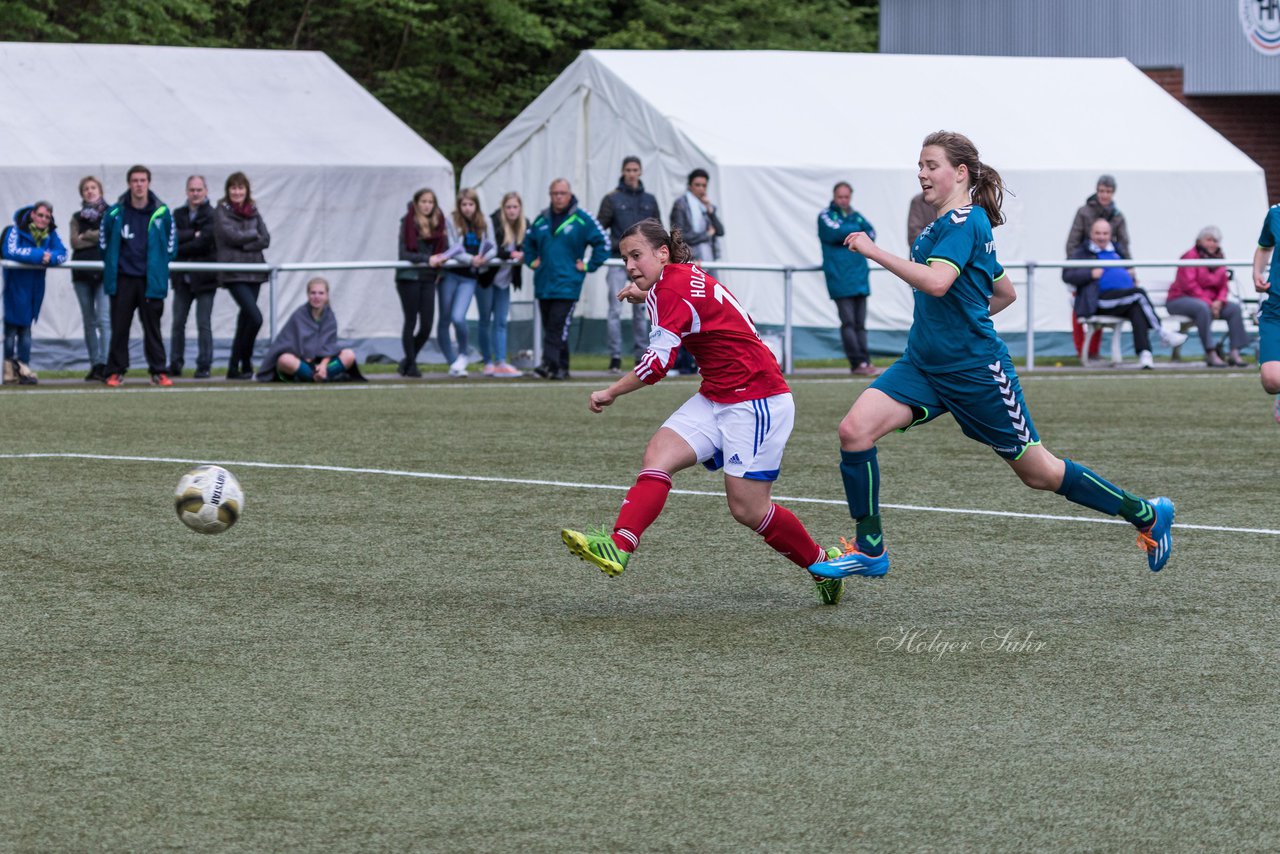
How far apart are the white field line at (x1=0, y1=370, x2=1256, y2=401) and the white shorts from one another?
10.3m

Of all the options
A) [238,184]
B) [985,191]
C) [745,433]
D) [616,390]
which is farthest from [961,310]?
[238,184]

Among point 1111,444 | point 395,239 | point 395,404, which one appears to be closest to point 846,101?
point 395,239

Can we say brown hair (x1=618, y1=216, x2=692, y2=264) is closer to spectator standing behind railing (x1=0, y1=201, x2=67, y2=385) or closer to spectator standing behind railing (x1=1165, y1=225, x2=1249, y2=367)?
spectator standing behind railing (x1=0, y1=201, x2=67, y2=385)

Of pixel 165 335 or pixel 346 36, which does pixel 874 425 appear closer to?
pixel 165 335

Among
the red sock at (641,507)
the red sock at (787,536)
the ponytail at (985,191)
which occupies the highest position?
the ponytail at (985,191)

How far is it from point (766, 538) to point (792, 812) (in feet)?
9.33

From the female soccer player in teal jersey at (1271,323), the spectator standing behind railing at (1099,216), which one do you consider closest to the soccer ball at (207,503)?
the female soccer player in teal jersey at (1271,323)

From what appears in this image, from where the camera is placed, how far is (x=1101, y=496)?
732 cm

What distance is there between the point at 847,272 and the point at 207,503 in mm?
13414

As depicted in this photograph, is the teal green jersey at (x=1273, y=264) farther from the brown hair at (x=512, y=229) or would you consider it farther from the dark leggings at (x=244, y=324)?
the dark leggings at (x=244, y=324)

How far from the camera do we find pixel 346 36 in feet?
123

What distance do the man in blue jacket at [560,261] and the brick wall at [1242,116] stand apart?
16.1 m

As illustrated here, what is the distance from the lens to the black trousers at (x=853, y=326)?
21.0 meters

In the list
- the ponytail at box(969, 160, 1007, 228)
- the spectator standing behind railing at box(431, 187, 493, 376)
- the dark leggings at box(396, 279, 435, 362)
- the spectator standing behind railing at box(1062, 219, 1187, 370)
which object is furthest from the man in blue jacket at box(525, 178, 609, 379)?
the ponytail at box(969, 160, 1007, 228)
